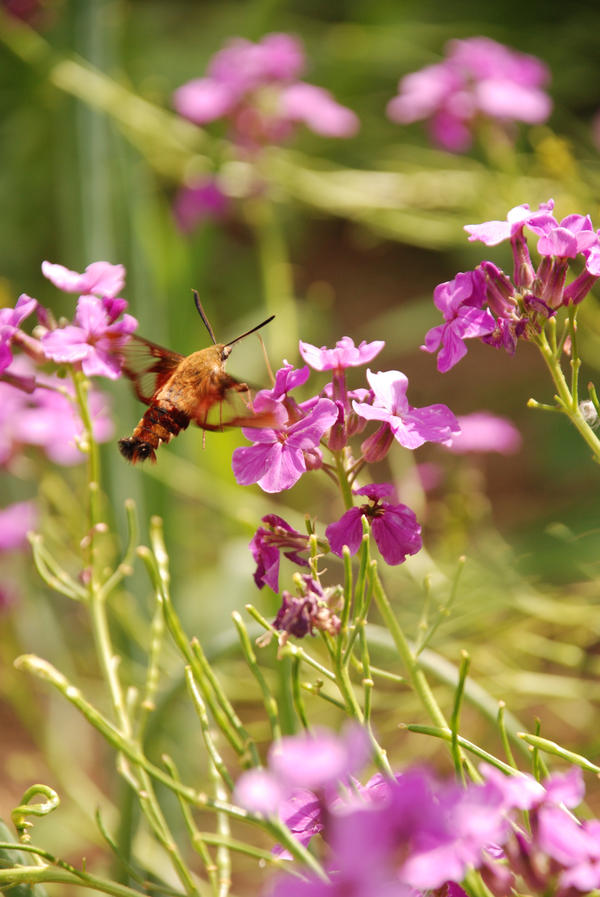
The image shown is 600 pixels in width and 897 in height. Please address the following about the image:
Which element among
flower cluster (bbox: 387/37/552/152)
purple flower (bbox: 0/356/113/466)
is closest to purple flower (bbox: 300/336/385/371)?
purple flower (bbox: 0/356/113/466)

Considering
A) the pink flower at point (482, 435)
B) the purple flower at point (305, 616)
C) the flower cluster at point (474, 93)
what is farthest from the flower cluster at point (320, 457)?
the flower cluster at point (474, 93)

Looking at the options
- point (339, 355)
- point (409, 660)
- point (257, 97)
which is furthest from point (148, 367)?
point (257, 97)

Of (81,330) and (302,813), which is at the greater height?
(81,330)

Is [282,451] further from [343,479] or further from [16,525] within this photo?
[16,525]

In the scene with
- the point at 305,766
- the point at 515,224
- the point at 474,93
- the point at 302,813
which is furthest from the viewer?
the point at 474,93

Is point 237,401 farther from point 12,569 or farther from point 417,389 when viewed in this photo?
point 417,389

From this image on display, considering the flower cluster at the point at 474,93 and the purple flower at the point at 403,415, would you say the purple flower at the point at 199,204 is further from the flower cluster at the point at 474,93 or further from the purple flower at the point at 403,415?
the purple flower at the point at 403,415
